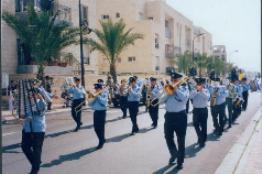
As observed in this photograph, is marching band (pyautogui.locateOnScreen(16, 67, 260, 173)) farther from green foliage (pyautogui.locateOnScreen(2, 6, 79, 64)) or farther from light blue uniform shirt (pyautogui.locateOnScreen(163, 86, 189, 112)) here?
green foliage (pyautogui.locateOnScreen(2, 6, 79, 64))

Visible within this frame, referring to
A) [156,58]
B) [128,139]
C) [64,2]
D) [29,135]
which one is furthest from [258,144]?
[156,58]

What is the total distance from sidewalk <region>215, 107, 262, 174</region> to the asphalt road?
0.23 m

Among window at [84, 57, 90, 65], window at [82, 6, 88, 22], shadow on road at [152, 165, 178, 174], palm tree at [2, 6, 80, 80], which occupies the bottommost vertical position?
shadow on road at [152, 165, 178, 174]

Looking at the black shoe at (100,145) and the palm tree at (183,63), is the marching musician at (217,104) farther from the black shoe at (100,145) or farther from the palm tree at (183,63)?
the palm tree at (183,63)

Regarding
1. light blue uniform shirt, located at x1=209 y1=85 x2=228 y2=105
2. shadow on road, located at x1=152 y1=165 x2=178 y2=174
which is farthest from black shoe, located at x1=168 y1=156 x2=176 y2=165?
light blue uniform shirt, located at x1=209 y1=85 x2=228 y2=105

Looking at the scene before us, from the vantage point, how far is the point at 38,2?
28.8 metres

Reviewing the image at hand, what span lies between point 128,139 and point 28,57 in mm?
18794

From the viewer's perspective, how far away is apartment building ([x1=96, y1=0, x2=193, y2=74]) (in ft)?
159

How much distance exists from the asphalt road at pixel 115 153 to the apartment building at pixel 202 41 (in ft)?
222

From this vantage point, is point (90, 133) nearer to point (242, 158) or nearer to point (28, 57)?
point (242, 158)

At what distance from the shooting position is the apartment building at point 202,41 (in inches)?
3162

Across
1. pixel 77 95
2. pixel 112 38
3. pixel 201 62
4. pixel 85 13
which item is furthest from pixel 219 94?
pixel 201 62

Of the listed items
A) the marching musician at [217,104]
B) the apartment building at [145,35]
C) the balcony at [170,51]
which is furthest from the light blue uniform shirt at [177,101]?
the balcony at [170,51]

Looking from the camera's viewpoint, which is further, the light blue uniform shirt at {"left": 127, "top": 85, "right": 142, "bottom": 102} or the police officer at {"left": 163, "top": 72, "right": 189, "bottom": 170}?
the light blue uniform shirt at {"left": 127, "top": 85, "right": 142, "bottom": 102}
